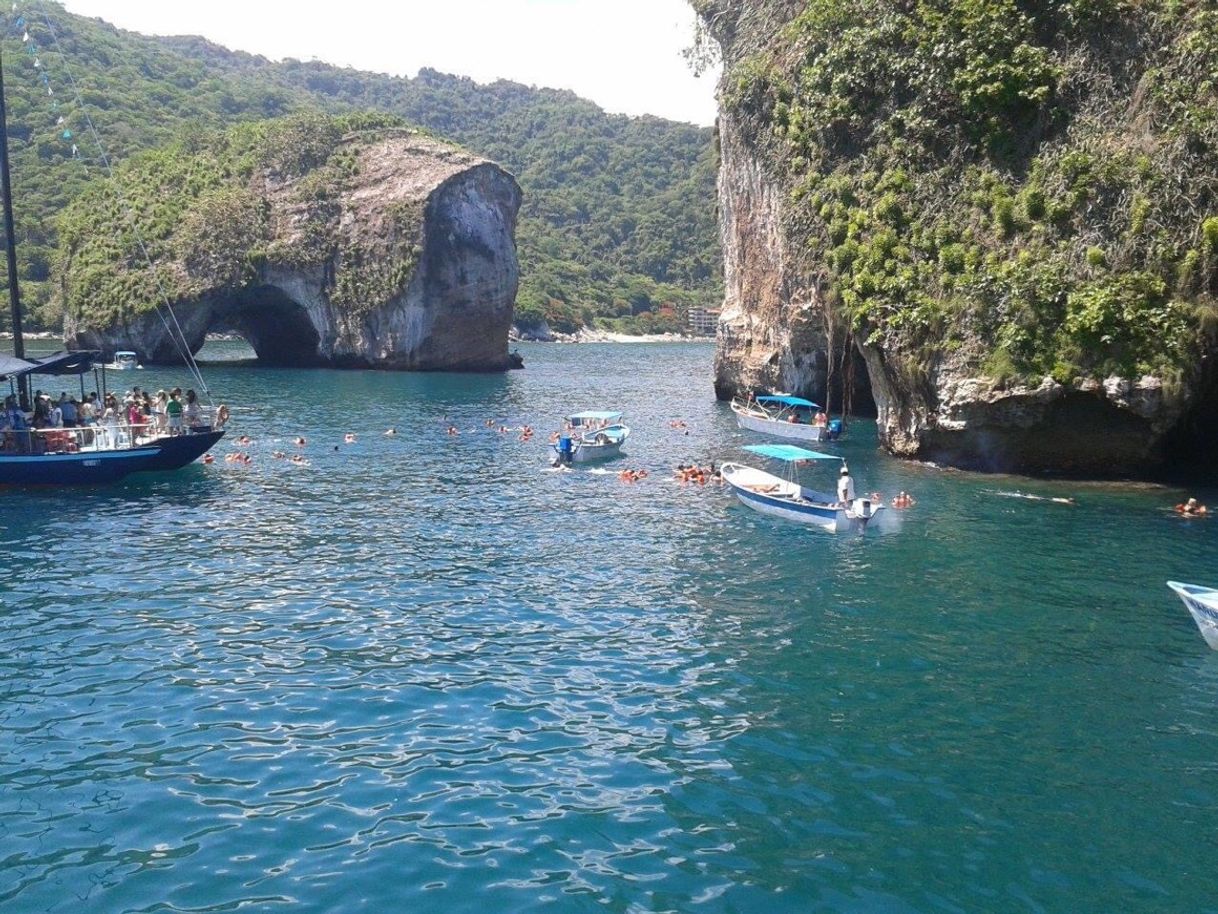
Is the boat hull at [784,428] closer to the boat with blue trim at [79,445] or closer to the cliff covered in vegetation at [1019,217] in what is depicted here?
the cliff covered in vegetation at [1019,217]

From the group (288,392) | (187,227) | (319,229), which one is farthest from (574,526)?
(187,227)

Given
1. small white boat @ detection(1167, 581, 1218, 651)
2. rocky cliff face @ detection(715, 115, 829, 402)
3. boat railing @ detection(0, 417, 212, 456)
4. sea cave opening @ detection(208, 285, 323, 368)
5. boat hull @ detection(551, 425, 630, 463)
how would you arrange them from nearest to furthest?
small white boat @ detection(1167, 581, 1218, 651) → boat railing @ detection(0, 417, 212, 456) → boat hull @ detection(551, 425, 630, 463) → rocky cliff face @ detection(715, 115, 829, 402) → sea cave opening @ detection(208, 285, 323, 368)

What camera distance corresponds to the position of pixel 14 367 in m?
38.6

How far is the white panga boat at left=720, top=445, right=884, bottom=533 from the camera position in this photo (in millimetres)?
31875

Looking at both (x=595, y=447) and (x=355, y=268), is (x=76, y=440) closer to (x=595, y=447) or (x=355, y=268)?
(x=595, y=447)

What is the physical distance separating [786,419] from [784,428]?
2524mm

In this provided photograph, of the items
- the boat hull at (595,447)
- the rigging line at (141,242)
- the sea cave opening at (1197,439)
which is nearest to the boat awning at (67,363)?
the rigging line at (141,242)

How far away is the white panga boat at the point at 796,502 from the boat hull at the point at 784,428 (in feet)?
45.5

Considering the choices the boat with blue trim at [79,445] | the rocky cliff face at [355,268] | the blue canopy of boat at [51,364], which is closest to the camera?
the boat with blue trim at [79,445]

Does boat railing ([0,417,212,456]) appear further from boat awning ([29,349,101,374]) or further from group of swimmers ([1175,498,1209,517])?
group of swimmers ([1175,498,1209,517])

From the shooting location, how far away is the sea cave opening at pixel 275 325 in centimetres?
10012

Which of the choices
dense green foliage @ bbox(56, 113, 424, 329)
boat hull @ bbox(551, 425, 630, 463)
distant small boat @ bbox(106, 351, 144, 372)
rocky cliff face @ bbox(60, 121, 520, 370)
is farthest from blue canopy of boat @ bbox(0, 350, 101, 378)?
rocky cliff face @ bbox(60, 121, 520, 370)

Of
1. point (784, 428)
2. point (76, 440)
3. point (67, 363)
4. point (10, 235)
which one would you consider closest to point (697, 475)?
point (784, 428)

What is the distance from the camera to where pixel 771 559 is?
93.1ft
